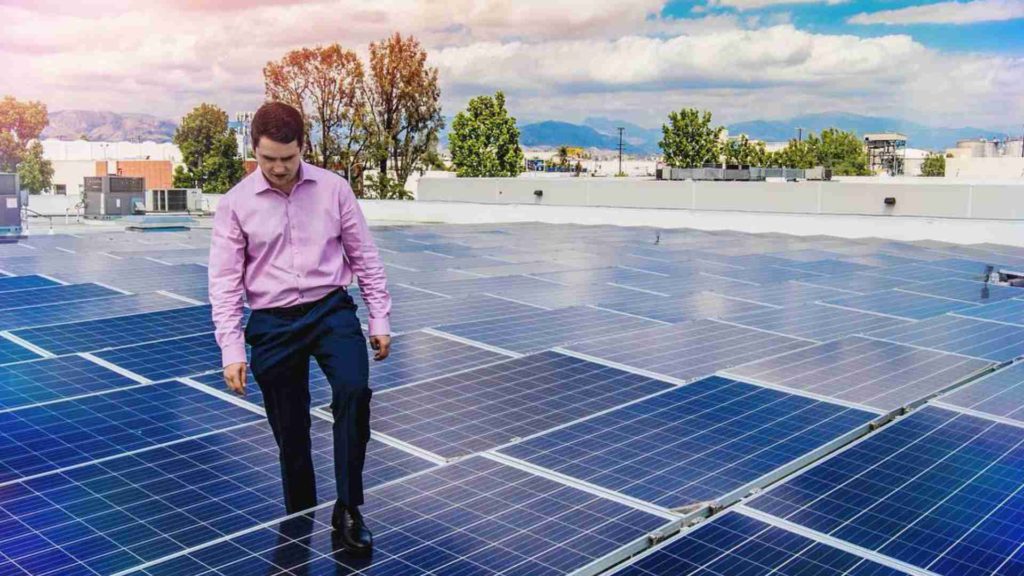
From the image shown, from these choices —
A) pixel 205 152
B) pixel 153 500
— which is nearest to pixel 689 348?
pixel 153 500

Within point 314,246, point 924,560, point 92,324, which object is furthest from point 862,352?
point 92,324

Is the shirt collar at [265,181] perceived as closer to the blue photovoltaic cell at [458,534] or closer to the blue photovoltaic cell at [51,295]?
the blue photovoltaic cell at [458,534]

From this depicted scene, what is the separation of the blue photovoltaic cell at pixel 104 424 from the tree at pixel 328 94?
172 ft

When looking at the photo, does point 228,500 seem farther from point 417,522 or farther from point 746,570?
point 746,570

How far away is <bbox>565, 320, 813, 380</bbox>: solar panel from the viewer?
8328mm

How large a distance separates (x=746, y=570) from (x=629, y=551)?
0.52 meters

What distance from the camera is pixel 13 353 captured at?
28.7ft

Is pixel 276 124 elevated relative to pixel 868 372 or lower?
elevated

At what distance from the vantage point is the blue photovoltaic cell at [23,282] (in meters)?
13.3

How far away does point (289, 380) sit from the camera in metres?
4.46

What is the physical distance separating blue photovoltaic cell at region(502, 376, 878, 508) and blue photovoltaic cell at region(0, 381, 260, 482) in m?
2.24

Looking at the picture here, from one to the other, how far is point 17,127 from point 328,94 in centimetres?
5252

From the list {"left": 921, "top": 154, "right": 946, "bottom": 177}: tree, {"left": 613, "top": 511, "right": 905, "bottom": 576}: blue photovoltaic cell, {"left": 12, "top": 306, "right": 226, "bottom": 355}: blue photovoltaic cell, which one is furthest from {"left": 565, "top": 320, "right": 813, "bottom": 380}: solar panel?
{"left": 921, "top": 154, "right": 946, "bottom": 177}: tree

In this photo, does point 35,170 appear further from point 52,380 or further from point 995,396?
point 995,396
